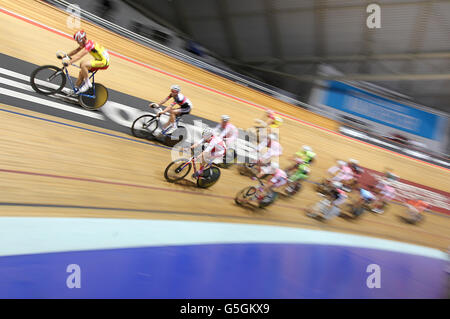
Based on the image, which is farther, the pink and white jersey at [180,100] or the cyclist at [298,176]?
the cyclist at [298,176]

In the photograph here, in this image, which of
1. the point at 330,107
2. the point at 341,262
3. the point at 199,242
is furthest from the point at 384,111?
the point at 199,242

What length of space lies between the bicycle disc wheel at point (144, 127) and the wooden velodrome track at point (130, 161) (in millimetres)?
193

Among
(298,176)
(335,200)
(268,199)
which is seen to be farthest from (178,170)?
(335,200)

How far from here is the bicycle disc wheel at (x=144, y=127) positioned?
385 centimetres

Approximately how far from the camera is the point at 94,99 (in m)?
3.71

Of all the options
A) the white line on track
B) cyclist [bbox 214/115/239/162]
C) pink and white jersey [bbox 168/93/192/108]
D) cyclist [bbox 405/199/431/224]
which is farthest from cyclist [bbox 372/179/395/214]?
the white line on track

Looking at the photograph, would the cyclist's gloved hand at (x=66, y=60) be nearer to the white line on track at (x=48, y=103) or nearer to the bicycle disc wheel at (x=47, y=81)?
the bicycle disc wheel at (x=47, y=81)

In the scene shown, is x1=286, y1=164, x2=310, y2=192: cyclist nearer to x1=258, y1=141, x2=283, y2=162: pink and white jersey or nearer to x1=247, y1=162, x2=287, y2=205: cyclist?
x1=258, y1=141, x2=283, y2=162: pink and white jersey

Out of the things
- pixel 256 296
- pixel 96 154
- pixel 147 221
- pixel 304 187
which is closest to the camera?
pixel 256 296

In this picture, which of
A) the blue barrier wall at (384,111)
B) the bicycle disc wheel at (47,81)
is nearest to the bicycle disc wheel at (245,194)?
the bicycle disc wheel at (47,81)

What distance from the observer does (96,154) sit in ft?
10.7

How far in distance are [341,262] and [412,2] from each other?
8228 millimetres

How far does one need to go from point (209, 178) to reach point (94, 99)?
5.68ft
